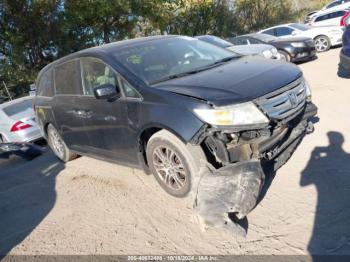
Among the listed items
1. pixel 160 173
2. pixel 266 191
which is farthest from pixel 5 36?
pixel 266 191

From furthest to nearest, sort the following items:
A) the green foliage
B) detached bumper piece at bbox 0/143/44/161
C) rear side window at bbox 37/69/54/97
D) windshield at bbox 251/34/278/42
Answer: the green foliage, windshield at bbox 251/34/278/42, detached bumper piece at bbox 0/143/44/161, rear side window at bbox 37/69/54/97

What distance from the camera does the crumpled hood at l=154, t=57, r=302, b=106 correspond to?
3.43 metres

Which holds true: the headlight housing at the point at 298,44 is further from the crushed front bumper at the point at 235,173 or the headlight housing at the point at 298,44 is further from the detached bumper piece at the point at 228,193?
the detached bumper piece at the point at 228,193

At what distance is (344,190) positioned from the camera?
11.3 ft

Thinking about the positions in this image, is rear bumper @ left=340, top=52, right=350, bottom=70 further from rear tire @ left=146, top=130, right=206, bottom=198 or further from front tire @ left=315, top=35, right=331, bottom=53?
front tire @ left=315, top=35, right=331, bottom=53

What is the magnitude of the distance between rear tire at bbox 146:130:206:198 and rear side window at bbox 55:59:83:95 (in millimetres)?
1559

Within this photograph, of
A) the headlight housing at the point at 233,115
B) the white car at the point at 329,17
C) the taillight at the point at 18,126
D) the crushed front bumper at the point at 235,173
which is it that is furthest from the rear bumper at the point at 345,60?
the white car at the point at 329,17

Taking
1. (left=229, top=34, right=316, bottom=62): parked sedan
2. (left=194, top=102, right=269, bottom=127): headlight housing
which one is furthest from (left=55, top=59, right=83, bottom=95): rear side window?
(left=229, top=34, right=316, bottom=62): parked sedan

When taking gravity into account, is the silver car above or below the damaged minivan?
below

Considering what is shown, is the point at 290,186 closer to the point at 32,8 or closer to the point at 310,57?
the point at 310,57

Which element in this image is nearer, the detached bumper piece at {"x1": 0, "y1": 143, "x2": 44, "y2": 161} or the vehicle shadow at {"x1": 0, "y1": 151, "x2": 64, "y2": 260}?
the vehicle shadow at {"x1": 0, "y1": 151, "x2": 64, "y2": 260}

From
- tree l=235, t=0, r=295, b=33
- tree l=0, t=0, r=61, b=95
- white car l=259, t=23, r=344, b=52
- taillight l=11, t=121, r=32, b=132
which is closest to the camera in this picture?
taillight l=11, t=121, r=32, b=132

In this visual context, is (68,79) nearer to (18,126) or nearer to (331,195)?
(18,126)

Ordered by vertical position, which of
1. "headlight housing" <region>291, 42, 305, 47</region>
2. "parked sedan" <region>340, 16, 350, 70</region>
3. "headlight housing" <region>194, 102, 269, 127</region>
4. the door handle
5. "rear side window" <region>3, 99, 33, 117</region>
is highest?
"headlight housing" <region>194, 102, 269, 127</region>
